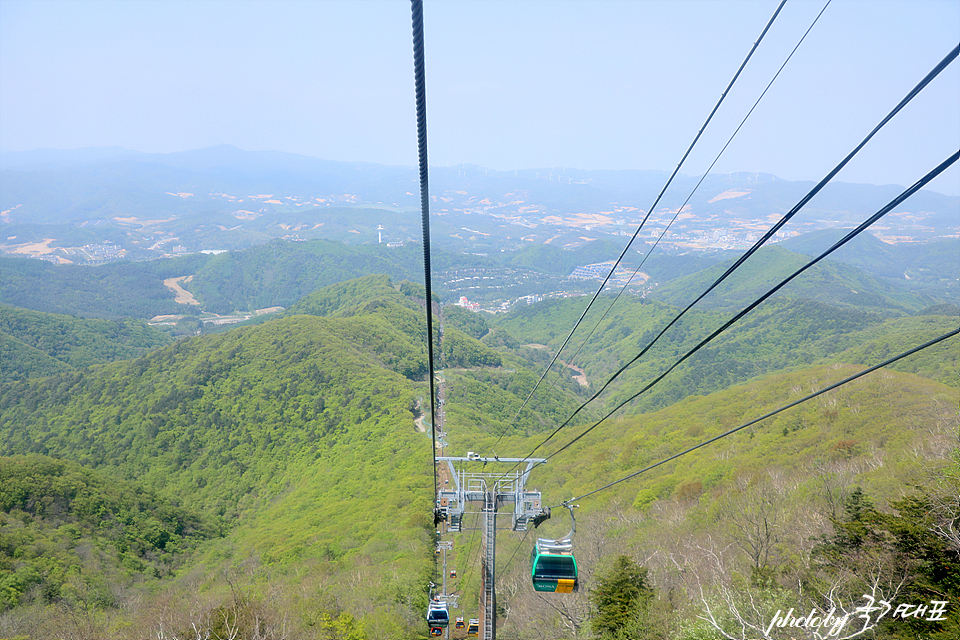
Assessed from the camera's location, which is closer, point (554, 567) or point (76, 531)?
point (554, 567)

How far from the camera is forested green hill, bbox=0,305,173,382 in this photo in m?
102

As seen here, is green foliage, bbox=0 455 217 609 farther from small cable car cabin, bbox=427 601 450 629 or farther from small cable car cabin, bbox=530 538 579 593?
small cable car cabin, bbox=530 538 579 593

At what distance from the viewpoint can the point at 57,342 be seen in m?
112

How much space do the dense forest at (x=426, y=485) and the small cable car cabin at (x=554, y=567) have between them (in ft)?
10.2

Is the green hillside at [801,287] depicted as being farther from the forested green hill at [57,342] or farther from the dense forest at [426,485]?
the forested green hill at [57,342]

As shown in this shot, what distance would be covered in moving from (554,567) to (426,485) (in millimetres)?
33605

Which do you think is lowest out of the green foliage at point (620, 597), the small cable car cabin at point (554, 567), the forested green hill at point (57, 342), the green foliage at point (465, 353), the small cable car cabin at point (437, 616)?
the forested green hill at point (57, 342)

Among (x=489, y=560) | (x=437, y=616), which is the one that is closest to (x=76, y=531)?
(x=437, y=616)

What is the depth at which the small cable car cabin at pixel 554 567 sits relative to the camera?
12344 mm

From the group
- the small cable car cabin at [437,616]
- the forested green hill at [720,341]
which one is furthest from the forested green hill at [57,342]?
the small cable car cabin at [437,616]

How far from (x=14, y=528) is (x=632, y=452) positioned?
46.8 metres

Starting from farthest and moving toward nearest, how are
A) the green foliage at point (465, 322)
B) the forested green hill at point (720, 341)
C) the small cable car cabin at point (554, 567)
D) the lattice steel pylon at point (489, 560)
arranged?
1. the green foliage at point (465, 322)
2. the forested green hill at point (720, 341)
3. the small cable car cabin at point (554, 567)
4. the lattice steel pylon at point (489, 560)

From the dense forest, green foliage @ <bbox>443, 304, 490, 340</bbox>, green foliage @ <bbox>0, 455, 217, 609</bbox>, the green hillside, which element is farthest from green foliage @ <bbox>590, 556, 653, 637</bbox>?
the green hillside

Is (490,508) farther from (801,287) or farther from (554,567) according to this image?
(801,287)
